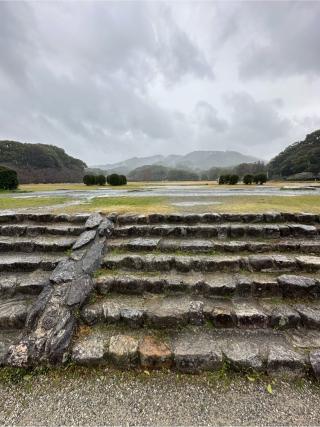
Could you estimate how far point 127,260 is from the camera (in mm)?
3512

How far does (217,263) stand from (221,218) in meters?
1.52

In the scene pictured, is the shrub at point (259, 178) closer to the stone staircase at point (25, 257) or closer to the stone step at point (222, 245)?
the stone step at point (222, 245)

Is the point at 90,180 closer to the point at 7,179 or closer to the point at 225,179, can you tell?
the point at 7,179

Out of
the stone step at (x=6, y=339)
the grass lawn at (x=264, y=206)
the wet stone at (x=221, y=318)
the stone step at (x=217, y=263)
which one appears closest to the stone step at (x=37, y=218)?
the stone step at (x=217, y=263)

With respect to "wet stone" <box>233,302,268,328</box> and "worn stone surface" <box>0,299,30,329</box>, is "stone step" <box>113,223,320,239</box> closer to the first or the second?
"wet stone" <box>233,302,268,328</box>

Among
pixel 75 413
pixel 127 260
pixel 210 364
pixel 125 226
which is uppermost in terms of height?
pixel 125 226

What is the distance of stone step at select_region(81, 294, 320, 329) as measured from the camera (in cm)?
257

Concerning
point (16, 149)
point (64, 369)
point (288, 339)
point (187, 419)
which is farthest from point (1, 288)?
point (16, 149)

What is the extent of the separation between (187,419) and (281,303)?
69.2 inches

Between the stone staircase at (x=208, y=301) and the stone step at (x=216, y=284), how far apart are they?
13 mm

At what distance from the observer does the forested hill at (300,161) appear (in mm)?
47438

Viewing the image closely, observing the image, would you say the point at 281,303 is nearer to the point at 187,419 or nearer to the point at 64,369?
the point at 187,419

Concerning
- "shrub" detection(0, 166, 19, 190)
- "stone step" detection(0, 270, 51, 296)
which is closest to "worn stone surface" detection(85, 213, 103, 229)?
"stone step" detection(0, 270, 51, 296)

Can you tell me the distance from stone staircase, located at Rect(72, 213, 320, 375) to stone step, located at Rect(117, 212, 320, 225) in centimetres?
36
